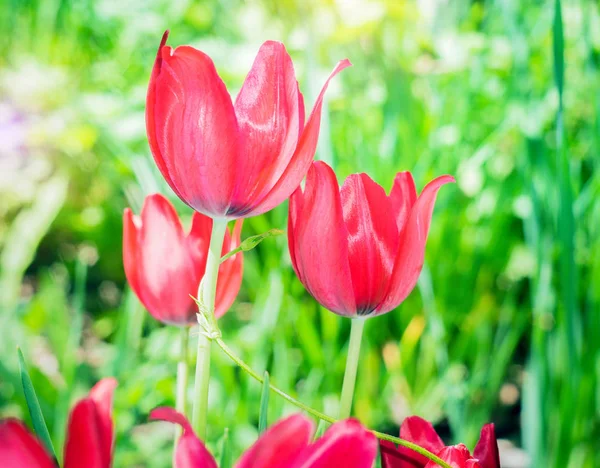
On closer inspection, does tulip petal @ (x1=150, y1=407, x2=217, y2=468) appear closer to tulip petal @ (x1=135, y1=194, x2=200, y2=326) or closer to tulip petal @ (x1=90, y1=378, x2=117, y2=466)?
tulip petal @ (x1=90, y1=378, x2=117, y2=466)

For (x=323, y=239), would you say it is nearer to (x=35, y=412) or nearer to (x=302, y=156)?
(x=302, y=156)

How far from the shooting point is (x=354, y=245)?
0.34m

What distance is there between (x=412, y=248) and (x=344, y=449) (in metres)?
0.13

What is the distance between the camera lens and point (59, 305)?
1246 mm

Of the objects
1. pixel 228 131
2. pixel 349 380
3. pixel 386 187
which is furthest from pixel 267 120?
pixel 386 187

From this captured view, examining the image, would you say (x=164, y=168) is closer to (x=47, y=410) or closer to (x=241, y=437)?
(x=241, y=437)

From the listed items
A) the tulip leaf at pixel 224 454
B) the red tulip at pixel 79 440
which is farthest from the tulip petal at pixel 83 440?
the tulip leaf at pixel 224 454

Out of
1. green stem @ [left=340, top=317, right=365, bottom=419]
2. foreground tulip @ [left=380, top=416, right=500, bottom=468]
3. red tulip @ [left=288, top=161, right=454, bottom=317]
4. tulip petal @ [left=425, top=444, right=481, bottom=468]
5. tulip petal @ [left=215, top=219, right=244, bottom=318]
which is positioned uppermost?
red tulip @ [left=288, top=161, right=454, bottom=317]

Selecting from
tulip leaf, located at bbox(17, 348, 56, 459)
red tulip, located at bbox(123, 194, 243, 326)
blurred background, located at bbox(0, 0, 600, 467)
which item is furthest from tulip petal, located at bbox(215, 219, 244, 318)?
blurred background, located at bbox(0, 0, 600, 467)

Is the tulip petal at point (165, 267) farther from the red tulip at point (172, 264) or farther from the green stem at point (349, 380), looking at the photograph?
the green stem at point (349, 380)

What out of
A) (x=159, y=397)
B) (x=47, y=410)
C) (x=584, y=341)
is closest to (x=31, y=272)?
(x=47, y=410)

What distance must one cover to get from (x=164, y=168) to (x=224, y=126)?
0.12 ft

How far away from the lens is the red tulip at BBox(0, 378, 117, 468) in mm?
199

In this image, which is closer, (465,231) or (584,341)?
(584,341)
